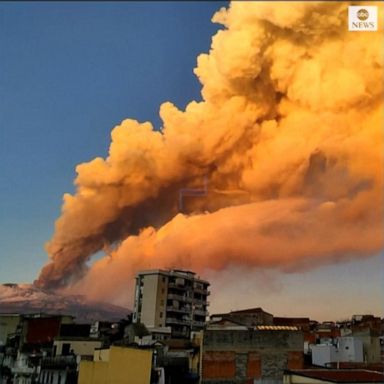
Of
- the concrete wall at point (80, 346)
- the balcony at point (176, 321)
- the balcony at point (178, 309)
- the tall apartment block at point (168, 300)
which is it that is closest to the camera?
the concrete wall at point (80, 346)

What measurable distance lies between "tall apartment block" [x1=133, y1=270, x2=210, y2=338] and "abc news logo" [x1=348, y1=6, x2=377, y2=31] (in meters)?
20.1

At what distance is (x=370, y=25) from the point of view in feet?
42.0

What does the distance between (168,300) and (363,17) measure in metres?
21.7

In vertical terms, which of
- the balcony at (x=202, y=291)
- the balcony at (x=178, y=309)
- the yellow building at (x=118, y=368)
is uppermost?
the balcony at (x=202, y=291)

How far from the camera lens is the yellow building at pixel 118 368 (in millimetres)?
13133

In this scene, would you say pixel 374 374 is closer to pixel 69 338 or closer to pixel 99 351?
pixel 99 351

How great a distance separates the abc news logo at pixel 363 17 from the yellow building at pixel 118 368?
385 inches

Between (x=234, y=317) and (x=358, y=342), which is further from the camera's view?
(x=234, y=317)

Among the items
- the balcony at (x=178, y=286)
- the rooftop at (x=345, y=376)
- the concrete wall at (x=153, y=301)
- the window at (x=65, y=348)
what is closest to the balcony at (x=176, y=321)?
the concrete wall at (x=153, y=301)

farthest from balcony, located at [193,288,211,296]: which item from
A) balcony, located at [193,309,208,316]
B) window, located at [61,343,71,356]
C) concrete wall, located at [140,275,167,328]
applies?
window, located at [61,343,71,356]

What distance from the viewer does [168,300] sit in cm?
3081

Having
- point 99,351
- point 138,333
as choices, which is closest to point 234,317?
point 138,333

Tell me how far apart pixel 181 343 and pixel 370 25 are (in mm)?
11482

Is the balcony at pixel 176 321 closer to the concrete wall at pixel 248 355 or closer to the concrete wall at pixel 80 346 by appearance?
the concrete wall at pixel 80 346
